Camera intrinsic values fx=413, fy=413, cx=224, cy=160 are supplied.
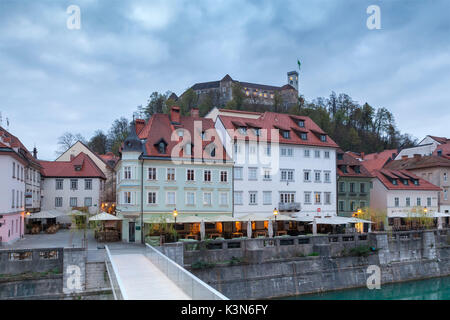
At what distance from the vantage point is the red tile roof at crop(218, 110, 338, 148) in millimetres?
42438

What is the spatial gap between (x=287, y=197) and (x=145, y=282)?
27905mm

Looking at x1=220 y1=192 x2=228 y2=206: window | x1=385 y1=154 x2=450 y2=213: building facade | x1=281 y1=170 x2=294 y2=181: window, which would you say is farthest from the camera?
x1=385 y1=154 x2=450 y2=213: building facade

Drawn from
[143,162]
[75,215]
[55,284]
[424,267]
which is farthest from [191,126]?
[424,267]

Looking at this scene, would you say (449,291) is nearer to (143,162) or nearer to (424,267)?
(424,267)

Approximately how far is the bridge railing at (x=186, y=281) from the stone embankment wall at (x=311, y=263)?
312 inches

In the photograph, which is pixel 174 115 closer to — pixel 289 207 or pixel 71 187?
pixel 289 207

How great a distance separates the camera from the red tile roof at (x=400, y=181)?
167ft

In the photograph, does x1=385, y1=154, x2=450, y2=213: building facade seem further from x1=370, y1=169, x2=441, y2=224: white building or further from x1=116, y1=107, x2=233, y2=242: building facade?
x1=116, y1=107, x2=233, y2=242: building facade

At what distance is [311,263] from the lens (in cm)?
3186

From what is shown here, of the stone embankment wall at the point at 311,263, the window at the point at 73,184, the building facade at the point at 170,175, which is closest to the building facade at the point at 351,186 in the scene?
the stone embankment wall at the point at 311,263

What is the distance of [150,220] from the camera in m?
35.3

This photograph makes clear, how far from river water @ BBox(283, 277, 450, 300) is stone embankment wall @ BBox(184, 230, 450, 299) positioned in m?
0.59

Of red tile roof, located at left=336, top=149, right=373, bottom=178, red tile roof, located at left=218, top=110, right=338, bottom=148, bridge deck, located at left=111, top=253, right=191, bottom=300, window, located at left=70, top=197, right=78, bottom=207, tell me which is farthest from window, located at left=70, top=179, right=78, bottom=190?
bridge deck, located at left=111, top=253, right=191, bottom=300

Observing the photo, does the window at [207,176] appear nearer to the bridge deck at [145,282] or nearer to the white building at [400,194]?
Result: the bridge deck at [145,282]
